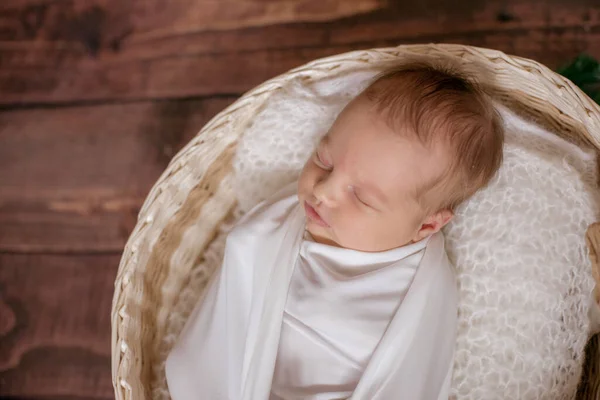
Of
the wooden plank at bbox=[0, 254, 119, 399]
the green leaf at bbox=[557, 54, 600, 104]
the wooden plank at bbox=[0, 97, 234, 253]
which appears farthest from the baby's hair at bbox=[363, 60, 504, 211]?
the wooden plank at bbox=[0, 254, 119, 399]

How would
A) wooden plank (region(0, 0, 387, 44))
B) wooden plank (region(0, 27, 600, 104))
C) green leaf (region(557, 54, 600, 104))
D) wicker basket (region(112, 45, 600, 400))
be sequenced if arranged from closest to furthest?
1. wicker basket (region(112, 45, 600, 400))
2. green leaf (region(557, 54, 600, 104))
3. wooden plank (region(0, 27, 600, 104))
4. wooden plank (region(0, 0, 387, 44))

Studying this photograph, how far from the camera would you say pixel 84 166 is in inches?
57.9

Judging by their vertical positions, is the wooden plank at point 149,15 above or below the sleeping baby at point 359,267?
above

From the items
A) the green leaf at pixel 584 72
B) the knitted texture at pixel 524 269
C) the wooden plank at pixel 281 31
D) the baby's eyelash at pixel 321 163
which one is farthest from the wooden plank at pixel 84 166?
the green leaf at pixel 584 72

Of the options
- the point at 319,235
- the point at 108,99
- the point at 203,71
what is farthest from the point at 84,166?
the point at 319,235

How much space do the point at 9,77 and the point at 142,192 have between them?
530 millimetres

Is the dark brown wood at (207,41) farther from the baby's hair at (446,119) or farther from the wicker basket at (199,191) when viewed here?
the baby's hair at (446,119)

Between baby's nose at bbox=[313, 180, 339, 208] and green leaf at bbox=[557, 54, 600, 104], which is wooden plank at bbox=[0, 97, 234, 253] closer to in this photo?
baby's nose at bbox=[313, 180, 339, 208]

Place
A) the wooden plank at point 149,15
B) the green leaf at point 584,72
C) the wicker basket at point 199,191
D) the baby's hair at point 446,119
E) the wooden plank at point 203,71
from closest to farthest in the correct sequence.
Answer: the baby's hair at point 446,119 < the wicker basket at point 199,191 < the green leaf at point 584,72 < the wooden plank at point 203,71 < the wooden plank at point 149,15

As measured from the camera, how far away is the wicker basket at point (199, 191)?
956mm

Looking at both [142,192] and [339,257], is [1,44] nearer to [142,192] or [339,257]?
[142,192]

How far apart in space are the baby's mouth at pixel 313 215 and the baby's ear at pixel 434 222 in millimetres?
164

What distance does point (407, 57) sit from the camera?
1021 millimetres

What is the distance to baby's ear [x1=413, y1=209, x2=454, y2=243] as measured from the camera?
93cm
